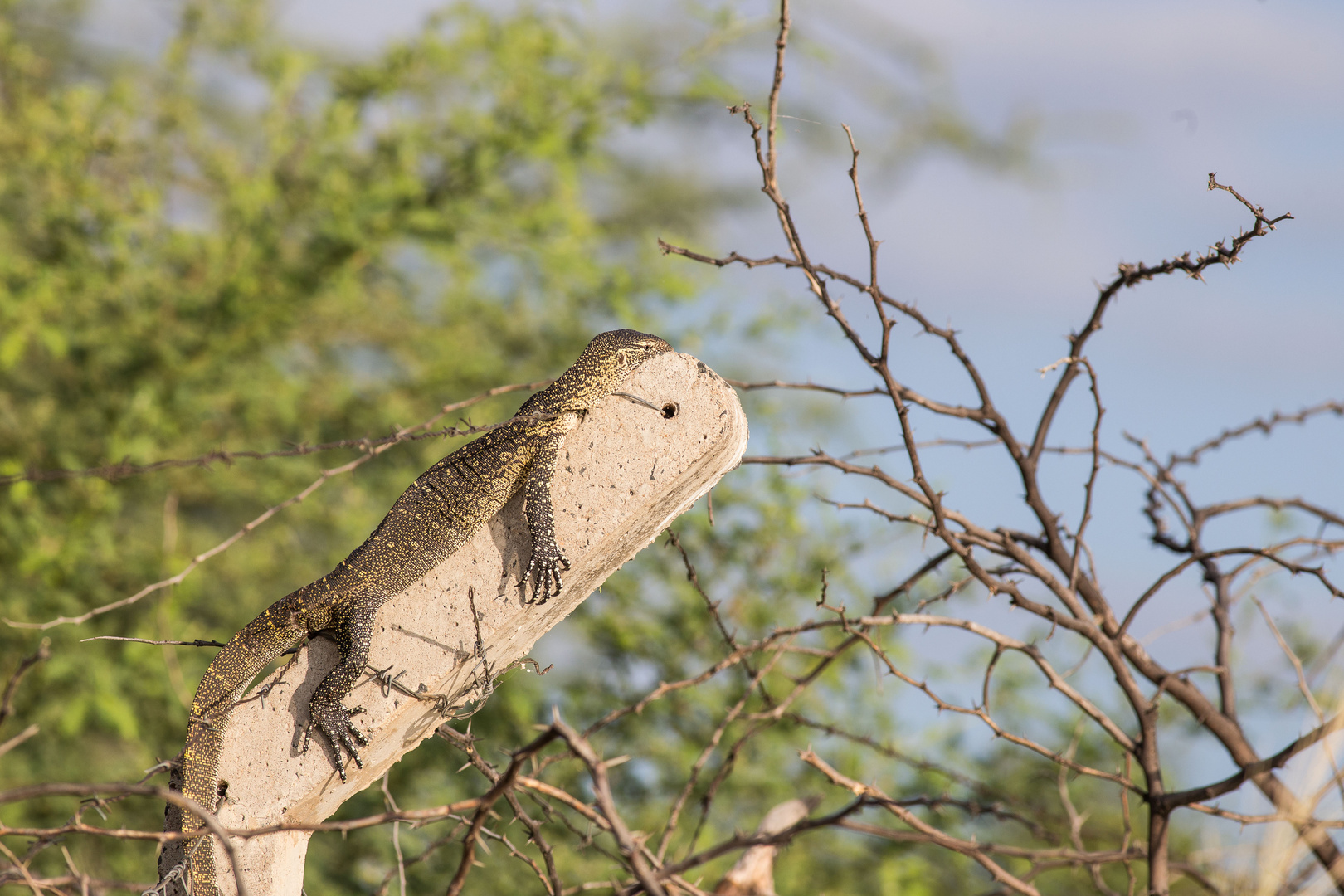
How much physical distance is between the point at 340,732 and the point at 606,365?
116 cm

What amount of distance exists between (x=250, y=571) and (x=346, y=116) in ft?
12.9

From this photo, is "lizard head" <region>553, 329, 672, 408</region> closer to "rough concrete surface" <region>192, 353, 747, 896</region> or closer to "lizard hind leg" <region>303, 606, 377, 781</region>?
"rough concrete surface" <region>192, 353, 747, 896</region>

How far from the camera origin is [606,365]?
2.92 metres

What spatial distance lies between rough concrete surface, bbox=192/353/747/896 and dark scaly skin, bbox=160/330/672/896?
36 mm

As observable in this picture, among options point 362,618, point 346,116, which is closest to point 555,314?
point 346,116

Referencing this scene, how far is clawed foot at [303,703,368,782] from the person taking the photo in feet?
9.07

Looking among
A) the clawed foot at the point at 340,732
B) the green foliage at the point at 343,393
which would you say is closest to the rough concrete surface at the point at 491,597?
the clawed foot at the point at 340,732

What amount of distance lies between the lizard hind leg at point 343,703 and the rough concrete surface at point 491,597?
0.02 m

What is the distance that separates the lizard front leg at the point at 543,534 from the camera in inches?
106

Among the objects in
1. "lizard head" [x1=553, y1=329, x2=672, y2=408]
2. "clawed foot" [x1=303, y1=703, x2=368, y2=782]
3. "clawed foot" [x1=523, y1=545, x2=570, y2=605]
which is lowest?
"clawed foot" [x1=303, y1=703, x2=368, y2=782]

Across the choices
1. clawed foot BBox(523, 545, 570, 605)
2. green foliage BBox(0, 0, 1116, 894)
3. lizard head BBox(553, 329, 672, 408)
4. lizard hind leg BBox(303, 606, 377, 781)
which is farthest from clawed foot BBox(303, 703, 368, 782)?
green foliage BBox(0, 0, 1116, 894)

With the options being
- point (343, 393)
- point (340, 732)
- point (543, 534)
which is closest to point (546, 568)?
point (543, 534)

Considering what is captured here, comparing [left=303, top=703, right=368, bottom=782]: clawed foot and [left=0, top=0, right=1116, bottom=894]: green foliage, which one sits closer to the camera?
[left=303, top=703, right=368, bottom=782]: clawed foot

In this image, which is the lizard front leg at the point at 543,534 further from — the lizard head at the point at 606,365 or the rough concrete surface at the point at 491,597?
the lizard head at the point at 606,365
